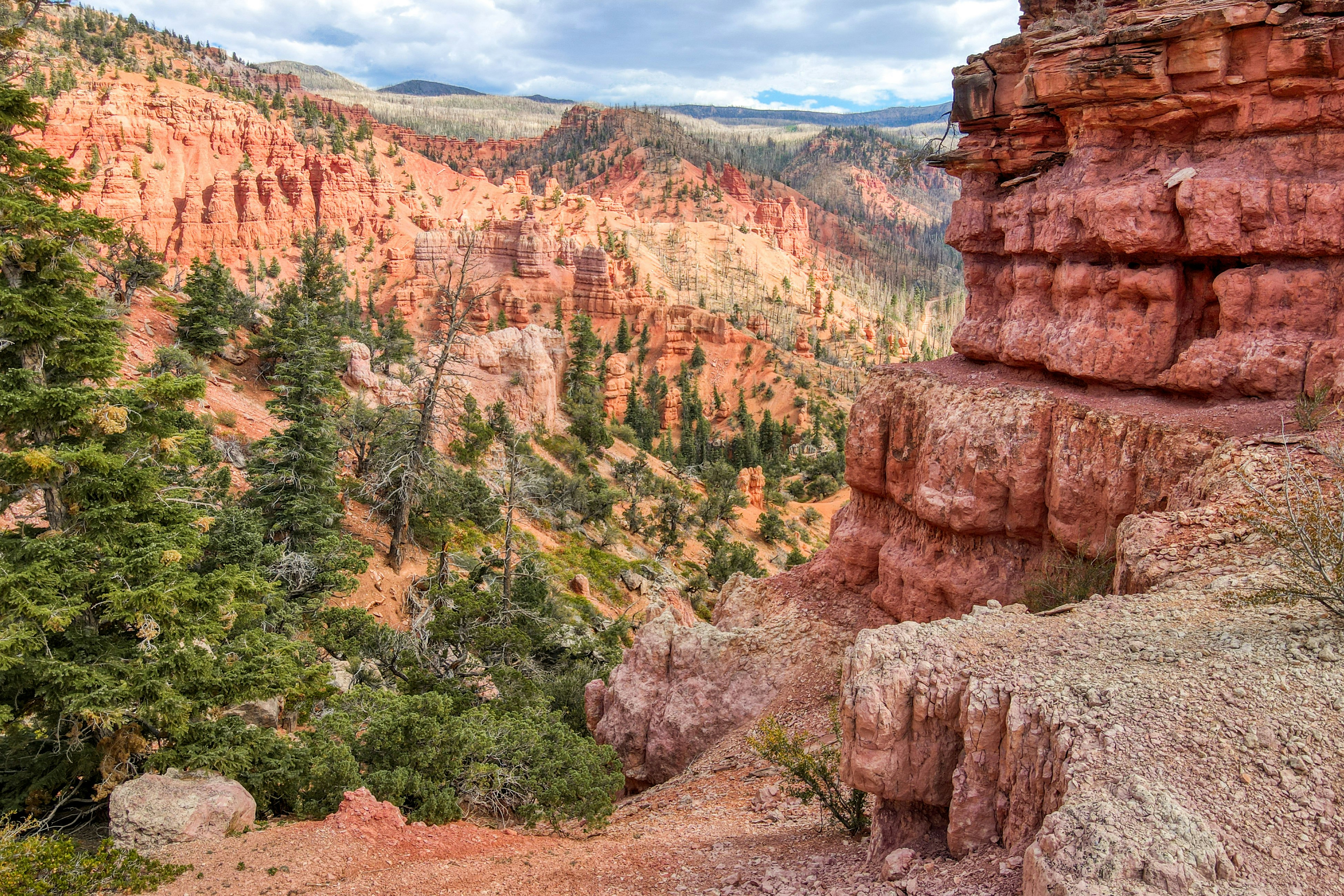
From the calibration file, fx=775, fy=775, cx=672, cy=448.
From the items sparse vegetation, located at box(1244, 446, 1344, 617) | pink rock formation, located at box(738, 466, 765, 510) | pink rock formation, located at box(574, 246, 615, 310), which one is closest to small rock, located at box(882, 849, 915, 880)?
sparse vegetation, located at box(1244, 446, 1344, 617)

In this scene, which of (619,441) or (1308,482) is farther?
(619,441)

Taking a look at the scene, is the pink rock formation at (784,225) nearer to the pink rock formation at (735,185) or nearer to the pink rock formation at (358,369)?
the pink rock formation at (735,185)

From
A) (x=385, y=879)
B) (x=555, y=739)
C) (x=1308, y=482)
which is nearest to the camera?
(x=385, y=879)

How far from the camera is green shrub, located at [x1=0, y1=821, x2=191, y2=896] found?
635 centimetres

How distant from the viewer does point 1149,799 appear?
5.02 meters

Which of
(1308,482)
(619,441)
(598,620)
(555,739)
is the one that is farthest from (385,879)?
(619,441)

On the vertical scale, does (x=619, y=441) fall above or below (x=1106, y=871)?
below

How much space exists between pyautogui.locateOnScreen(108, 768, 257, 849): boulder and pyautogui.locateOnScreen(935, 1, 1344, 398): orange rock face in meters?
12.3

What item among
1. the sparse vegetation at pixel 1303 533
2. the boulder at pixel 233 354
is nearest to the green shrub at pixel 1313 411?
the sparse vegetation at pixel 1303 533

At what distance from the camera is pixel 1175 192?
411 inches

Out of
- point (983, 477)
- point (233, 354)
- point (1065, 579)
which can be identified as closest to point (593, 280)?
point (233, 354)

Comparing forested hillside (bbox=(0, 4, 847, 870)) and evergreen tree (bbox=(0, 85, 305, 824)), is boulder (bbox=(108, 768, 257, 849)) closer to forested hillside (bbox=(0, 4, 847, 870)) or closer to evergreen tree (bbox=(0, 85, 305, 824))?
forested hillside (bbox=(0, 4, 847, 870))

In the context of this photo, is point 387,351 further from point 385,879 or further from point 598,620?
point 385,879

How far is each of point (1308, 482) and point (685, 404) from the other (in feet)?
197
